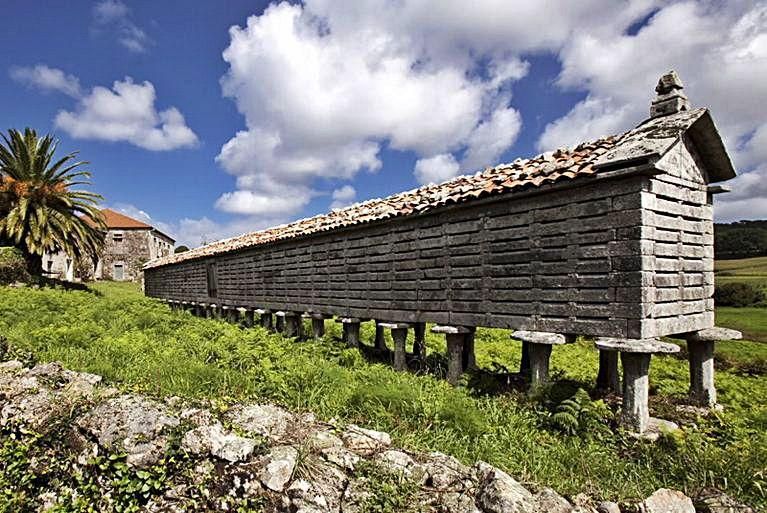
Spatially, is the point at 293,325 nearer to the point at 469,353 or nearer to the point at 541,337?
the point at 469,353

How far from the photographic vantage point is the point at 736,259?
1081 inches

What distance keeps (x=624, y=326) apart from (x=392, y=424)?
296 cm

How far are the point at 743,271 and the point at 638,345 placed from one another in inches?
974

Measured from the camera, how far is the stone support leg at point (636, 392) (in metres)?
5.77

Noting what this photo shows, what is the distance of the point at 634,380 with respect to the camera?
587 cm

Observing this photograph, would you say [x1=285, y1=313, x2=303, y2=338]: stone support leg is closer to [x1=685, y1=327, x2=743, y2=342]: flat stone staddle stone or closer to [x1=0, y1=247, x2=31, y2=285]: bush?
[x1=685, y1=327, x2=743, y2=342]: flat stone staddle stone

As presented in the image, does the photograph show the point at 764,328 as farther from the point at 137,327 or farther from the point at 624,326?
the point at 137,327

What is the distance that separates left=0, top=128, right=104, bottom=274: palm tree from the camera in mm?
21031

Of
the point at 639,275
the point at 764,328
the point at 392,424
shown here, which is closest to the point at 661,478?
the point at 639,275

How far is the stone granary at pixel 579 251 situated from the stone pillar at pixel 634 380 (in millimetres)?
15

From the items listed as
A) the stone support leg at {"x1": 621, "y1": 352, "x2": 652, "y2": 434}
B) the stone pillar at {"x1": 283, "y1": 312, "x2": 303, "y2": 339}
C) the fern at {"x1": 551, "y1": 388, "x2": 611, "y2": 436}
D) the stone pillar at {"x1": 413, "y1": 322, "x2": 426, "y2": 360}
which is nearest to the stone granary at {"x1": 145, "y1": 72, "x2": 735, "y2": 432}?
the stone support leg at {"x1": 621, "y1": 352, "x2": 652, "y2": 434}

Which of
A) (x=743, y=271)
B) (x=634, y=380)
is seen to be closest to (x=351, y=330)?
(x=634, y=380)

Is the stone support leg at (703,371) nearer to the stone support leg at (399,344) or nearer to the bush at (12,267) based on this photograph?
the stone support leg at (399,344)

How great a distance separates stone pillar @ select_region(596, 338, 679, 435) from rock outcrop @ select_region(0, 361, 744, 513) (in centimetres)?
217
